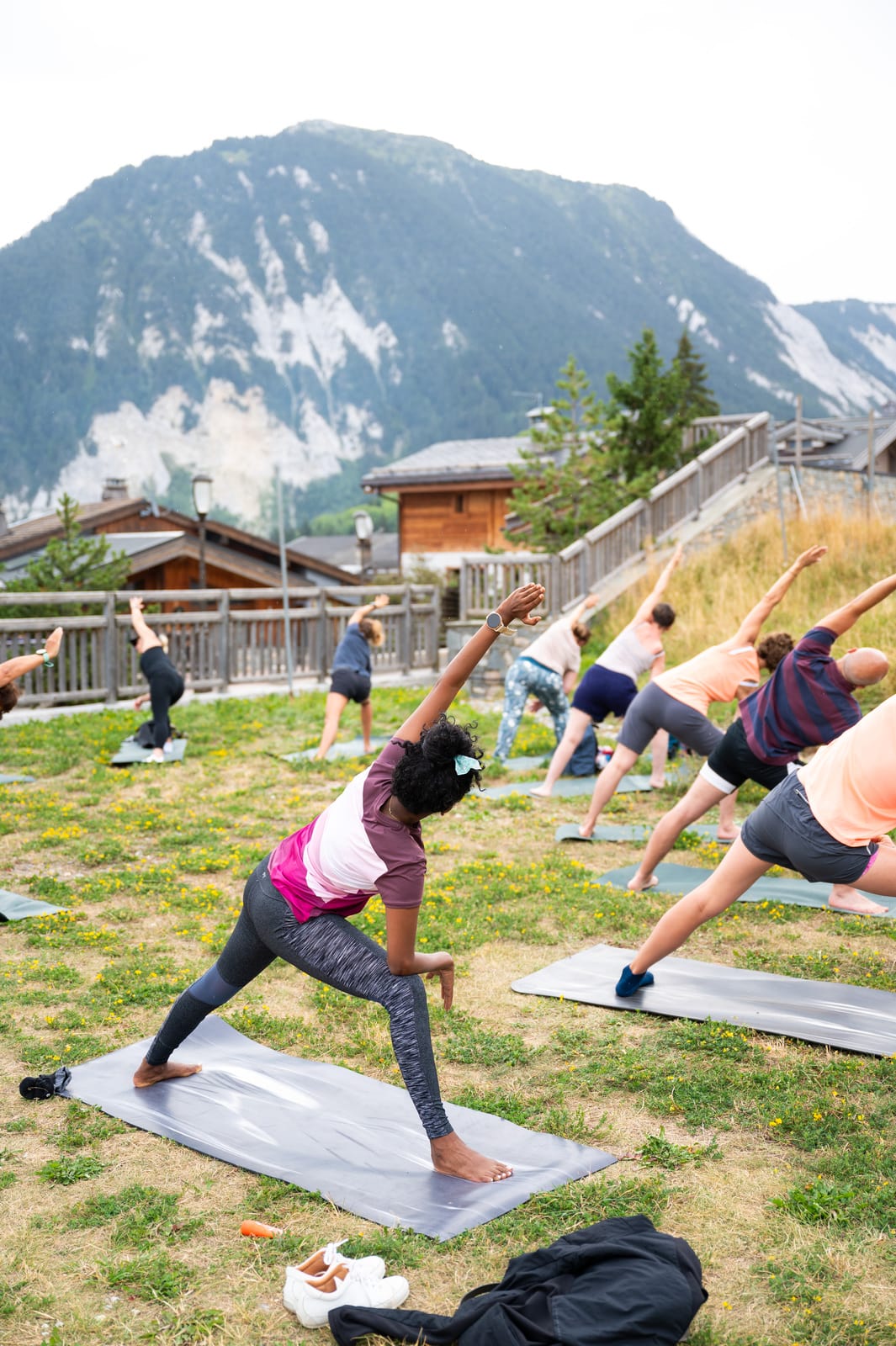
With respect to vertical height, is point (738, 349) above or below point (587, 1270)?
above

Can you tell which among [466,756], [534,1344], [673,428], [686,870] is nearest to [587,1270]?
[534,1344]

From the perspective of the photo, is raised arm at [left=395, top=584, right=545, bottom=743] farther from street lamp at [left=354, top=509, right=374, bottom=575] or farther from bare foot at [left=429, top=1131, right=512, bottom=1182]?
street lamp at [left=354, top=509, right=374, bottom=575]

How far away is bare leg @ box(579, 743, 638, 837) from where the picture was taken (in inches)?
308

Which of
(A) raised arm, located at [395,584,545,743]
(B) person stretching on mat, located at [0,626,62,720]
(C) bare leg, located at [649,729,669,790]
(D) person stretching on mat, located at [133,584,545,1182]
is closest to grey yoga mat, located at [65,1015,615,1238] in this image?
(D) person stretching on mat, located at [133,584,545,1182]

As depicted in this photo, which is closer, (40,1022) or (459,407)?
(40,1022)

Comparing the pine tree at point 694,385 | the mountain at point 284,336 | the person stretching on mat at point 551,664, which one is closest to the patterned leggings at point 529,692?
the person stretching on mat at point 551,664

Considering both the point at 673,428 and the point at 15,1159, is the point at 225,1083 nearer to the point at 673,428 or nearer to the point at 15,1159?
the point at 15,1159

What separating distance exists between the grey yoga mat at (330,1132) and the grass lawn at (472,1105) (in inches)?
3.5

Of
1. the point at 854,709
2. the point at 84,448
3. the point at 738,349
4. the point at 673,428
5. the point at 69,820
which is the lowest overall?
the point at 69,820

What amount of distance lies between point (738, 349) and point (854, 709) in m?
188

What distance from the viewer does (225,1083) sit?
4621mm

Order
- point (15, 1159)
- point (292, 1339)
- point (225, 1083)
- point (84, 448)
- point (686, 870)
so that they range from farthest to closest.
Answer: point (84, 448)
point (686, 870)
point (225, 1083)
point (15, 1159)
point (292, 1339)

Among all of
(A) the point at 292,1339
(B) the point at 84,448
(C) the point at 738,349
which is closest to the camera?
(A) the point at 292,1339

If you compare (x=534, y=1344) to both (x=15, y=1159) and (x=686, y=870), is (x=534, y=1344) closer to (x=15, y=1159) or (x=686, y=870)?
(x=15, y=1159)
